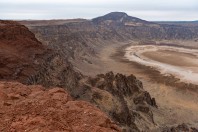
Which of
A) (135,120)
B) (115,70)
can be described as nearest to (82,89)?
(135,120)

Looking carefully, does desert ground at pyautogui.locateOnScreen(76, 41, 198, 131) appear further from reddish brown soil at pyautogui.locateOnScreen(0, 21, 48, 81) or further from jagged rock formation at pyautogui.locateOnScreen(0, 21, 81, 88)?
reddish brown soil at pyautogui.locateOnScreen(0, 21, 48, 81)

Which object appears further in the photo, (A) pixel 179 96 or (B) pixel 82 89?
(A) pixel 179 96

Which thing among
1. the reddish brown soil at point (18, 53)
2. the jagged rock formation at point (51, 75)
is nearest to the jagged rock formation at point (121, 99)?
the jagged rock formation at point (51, 75)

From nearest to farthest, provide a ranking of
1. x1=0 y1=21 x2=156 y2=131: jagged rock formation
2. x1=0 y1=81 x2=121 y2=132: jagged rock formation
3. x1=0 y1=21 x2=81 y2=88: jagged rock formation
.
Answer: x1=0 y1=81 x2=121 y2=132: jagged rock formation
x1=0 y1=21 x2=81 y2=88: jagged rock formation
x1=0 y1=21 x2=156 y2=131: jagged rock formation

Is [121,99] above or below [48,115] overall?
below

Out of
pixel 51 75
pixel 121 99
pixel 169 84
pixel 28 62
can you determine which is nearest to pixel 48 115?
pixel 28 62

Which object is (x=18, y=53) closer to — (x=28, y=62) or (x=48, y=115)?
(x=28, y=62)

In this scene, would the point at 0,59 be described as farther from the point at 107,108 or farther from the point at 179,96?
the point at 179,96

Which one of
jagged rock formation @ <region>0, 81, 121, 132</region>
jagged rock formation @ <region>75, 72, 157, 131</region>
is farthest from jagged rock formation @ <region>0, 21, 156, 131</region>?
jagged rock formation @ <region>0, 81, 121, 132</region>

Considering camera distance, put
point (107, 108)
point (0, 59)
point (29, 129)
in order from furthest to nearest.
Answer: point (107, 108)
point (0, 59)
point (29, 129)
